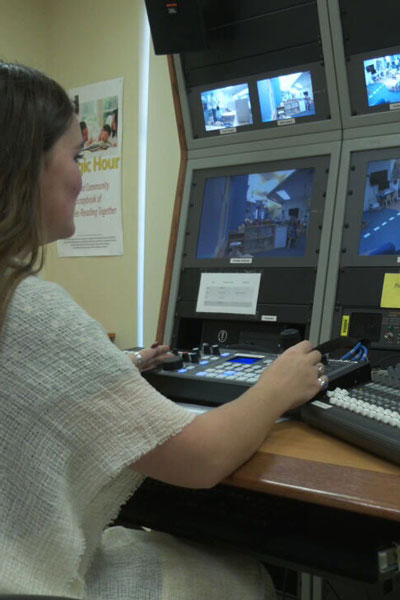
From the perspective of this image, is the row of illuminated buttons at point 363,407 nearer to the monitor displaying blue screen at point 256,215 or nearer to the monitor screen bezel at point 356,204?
the monitor screen bezel at point 356,204

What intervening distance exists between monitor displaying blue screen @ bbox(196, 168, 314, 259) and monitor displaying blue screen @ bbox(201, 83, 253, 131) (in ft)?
0.54

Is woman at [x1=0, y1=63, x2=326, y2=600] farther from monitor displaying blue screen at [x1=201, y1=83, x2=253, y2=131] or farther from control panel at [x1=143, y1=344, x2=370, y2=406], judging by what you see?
monitor displaying blue screen at [x1=201, y1=83, x2=253, y2=131]

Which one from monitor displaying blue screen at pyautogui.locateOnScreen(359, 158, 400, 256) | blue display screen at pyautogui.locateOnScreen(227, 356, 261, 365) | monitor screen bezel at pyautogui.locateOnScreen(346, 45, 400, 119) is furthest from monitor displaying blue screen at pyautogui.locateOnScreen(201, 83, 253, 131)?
blue display screen at pyautogui.locateOnScreen(227, 356, 261, 365)

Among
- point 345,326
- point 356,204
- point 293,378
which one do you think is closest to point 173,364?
point 293,378

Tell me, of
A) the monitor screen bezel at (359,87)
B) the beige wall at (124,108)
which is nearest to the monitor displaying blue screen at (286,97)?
the monitor screen bezel at (359,87)

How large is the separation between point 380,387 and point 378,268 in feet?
1.95

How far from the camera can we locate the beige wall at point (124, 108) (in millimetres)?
2570

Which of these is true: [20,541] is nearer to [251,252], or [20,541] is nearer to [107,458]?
[107,458]

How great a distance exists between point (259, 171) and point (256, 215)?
0.13m

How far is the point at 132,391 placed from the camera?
69 cm

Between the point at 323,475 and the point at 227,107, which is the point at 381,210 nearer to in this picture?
the point at 227,107

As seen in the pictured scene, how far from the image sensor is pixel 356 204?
1.54 metres

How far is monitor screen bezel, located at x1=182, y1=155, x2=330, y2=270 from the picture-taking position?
159 centimetres

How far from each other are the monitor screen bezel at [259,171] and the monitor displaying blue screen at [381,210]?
0.12 m
